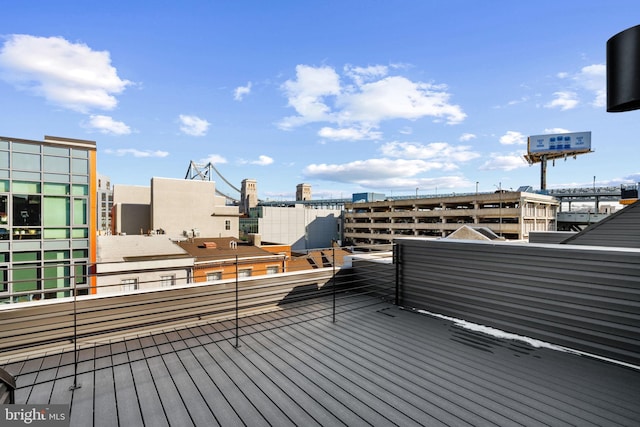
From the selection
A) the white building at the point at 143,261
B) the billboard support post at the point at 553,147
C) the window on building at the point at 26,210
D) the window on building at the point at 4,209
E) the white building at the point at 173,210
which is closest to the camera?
the white building at the point at 143,261

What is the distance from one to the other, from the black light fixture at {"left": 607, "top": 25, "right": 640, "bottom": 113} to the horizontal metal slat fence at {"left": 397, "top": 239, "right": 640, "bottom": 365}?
11.9ft

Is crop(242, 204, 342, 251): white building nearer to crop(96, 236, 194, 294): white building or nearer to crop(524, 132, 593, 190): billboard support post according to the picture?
crop(96, 236, 194, 294): white building

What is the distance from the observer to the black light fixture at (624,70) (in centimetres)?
477

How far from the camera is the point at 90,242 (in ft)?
40.3

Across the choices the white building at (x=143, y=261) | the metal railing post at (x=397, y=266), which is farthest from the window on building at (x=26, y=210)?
the metal railing post at (x=397, y=266)

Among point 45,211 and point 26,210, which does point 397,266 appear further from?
point 26,210

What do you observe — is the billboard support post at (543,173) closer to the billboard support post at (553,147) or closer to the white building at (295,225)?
the billboard support post at (553,147)

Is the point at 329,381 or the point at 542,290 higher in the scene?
the point at 542,290

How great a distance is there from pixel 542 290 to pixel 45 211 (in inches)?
629

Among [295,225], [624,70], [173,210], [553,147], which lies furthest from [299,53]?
[553,147]

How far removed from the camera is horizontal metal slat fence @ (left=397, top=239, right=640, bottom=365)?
9.96 ft

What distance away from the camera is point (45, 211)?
37.7 ft

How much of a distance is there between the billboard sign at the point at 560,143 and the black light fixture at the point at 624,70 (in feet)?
163

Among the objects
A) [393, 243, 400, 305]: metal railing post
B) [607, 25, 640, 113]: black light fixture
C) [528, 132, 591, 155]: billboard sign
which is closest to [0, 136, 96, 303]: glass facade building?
[393, 243, 400, 305]: metal railing post
